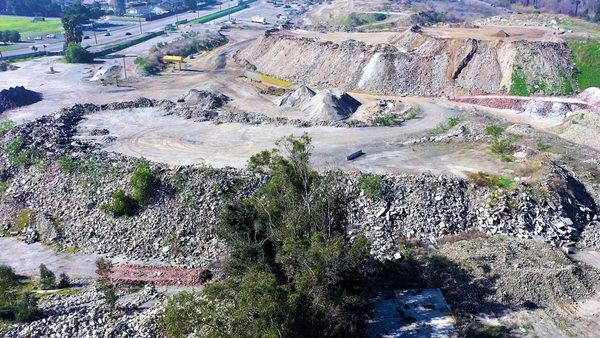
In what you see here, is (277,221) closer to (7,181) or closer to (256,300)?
(256,300)

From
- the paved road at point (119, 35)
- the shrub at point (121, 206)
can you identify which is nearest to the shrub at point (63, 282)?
the shrub at point (121, 206)

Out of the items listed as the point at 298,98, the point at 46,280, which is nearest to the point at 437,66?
the point at 298,98

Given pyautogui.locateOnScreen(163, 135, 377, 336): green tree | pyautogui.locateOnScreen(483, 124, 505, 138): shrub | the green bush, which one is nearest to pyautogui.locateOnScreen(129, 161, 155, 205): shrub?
pyautogui.locateOnScreen(163, 135, 377, 336): green tree

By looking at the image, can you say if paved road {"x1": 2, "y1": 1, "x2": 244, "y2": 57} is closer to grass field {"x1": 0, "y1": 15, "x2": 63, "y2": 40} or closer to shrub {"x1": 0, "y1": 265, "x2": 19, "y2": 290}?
grass field {"x1": 0, "y1": 15, "x2": 63, "y2": 40}

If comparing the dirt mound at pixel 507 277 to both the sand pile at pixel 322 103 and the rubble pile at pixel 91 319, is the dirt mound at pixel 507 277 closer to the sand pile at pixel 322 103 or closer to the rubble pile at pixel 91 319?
the rubble pile at pixel 91 319

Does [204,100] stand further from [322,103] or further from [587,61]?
[587,61]

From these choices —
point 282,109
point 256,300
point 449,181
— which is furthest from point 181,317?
point 282,109
